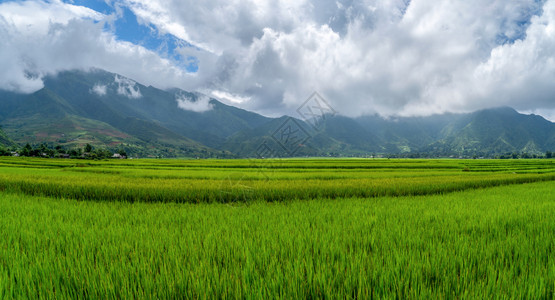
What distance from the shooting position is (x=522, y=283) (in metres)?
2.10

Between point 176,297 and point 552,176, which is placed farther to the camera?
point 552,176

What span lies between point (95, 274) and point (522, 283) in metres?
4.10

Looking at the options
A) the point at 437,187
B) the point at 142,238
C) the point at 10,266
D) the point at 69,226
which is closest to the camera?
the point at 10,266

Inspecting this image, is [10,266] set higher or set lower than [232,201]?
higher

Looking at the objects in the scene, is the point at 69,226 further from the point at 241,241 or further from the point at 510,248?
the point at 510,248

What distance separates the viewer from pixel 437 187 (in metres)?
12.1

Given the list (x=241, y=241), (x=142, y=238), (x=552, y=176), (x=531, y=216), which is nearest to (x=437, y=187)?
(x=531, y=216)

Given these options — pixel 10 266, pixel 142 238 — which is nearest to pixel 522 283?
pixel 142 238

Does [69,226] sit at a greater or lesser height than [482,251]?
lesser

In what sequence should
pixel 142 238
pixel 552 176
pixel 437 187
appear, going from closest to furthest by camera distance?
pixel 142 238 < pixel 437 187 < pixel 552 176

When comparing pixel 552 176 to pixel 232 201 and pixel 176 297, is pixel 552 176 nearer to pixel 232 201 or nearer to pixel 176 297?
pixel 232 201

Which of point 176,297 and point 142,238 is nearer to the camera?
point 176,297

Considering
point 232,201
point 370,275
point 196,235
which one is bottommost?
point 232,201

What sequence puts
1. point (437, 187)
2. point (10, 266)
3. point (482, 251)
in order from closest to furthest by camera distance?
point (10, 266) → point (482, 251) → point (437, 187)
